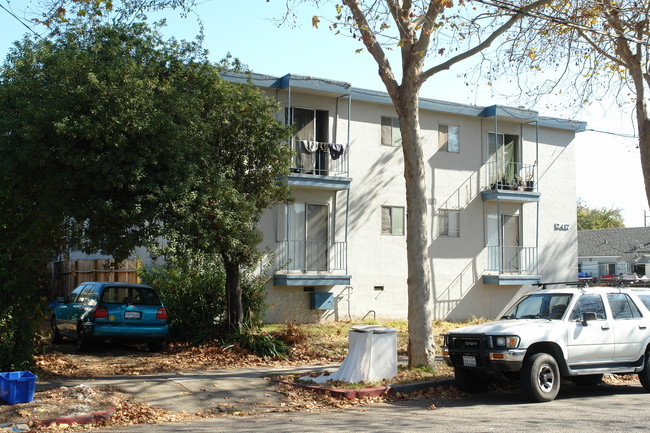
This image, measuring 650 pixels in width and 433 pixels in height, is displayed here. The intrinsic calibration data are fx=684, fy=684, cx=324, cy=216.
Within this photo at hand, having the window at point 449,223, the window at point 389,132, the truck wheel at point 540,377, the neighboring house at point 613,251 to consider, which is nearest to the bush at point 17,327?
the truck wheel at point 540,377

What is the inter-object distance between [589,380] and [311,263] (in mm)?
10706

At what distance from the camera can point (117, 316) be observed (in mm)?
14641

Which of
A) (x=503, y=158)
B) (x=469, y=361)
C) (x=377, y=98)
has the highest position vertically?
(x=377, y=98)

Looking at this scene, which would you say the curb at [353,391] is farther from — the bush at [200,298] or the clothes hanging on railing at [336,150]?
the clothes hanging on railing at [336,150]

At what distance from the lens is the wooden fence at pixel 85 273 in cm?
2205

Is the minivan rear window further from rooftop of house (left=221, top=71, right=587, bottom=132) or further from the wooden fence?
rooftop of house (left=221, top=71, right=587, bottom=132)

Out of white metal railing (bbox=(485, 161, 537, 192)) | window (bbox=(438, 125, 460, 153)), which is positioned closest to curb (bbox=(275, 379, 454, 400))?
window (bbox=(438, 125, 460, 153))

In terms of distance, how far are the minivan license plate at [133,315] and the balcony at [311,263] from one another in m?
5.77

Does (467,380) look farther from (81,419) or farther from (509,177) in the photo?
(509,177)

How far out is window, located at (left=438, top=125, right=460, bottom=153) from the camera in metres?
24.5

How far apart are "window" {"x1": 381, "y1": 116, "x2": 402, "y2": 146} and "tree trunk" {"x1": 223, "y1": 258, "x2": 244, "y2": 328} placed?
9.54m

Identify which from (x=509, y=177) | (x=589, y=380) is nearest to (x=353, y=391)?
(x=589, y=380)

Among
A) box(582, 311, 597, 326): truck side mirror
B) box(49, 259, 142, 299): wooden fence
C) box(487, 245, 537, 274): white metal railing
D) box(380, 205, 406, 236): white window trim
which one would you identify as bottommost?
box(582, 311, 597, 326): truck side mirror

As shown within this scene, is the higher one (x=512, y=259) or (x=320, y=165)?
(x=320, y=165)
